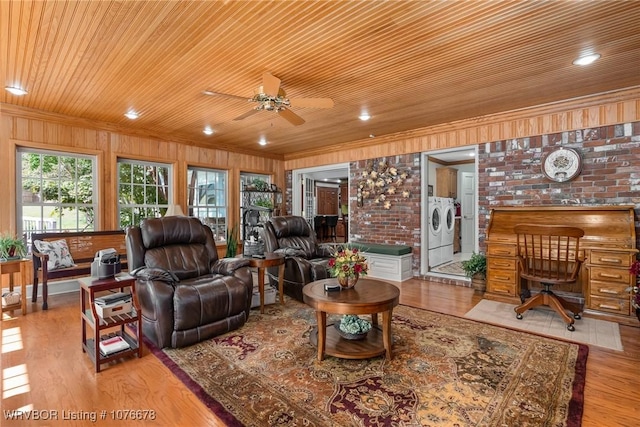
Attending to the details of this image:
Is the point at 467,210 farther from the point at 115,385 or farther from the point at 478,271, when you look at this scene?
the point at 115,385

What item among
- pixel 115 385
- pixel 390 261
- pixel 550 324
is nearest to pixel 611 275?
pixel 550 324

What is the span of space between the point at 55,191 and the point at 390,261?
5.29 m

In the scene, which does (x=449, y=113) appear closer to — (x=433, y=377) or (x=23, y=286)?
(x=433, y=377)

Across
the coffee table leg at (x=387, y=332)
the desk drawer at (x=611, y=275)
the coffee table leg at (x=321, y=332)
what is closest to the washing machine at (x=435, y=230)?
the desk drawer at (x=611, y=275)

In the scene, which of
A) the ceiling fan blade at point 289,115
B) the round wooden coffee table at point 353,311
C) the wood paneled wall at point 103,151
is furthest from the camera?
the wood paneled wall at point 103,151

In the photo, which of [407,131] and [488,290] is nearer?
[488,290]

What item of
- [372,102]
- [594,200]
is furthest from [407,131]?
[594,200]

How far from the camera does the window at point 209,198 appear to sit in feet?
20.0

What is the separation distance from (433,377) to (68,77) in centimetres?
439

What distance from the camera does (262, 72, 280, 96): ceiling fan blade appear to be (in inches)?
112

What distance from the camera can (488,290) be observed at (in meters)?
4.12

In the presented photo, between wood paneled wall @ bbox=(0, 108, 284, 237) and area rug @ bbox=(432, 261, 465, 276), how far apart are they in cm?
417

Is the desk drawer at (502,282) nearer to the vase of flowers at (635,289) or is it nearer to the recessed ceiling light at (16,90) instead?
the vase of flowers at (635,289)

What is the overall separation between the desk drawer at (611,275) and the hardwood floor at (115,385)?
0.50 metres
